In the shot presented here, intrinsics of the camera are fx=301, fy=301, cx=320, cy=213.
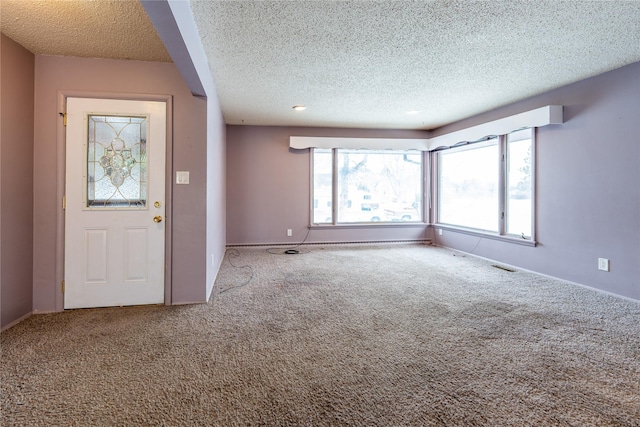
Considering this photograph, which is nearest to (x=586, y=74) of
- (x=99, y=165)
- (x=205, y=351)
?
(x=205, y=351)

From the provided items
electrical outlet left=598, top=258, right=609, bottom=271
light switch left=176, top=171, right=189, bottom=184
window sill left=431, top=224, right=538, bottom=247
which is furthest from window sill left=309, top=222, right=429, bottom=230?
light switch left=176, top=171, right=189, bottom=184

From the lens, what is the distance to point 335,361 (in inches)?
73.4

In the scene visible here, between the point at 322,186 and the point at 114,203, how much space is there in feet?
12.4

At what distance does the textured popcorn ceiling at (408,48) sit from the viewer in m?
2.08

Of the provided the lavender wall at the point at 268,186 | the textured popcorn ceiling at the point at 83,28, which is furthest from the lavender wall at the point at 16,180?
the lavender wall at the point at 268,186

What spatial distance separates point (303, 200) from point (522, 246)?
3.60 metres

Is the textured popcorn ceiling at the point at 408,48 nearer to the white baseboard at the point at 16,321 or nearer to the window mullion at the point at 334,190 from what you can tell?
the window mullion at the point at 334,190

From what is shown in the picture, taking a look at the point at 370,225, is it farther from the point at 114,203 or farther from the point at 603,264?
the point at 114,203

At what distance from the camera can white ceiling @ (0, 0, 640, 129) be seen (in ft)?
6.70

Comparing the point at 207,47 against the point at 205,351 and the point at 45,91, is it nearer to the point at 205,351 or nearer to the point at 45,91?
the point at 45,91

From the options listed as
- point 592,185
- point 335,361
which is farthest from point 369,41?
point 592,185

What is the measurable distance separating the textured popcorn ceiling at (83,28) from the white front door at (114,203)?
409mm

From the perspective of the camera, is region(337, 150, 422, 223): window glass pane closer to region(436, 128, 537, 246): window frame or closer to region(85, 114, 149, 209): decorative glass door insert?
region(436, 128, 537, 246): window frame

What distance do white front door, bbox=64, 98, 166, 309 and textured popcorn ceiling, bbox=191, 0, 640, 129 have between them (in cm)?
103
